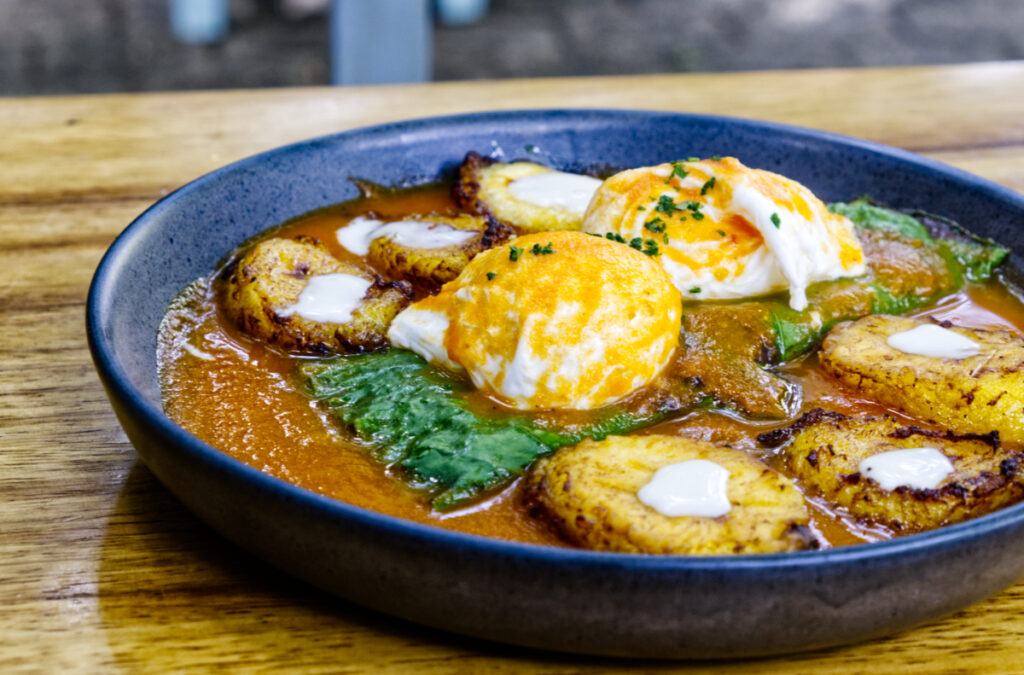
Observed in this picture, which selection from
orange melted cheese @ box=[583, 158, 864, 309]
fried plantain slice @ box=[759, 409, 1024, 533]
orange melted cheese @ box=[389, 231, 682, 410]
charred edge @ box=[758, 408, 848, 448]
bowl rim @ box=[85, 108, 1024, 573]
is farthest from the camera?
orange melted cheese @ box=[583, 158, 864, 309]

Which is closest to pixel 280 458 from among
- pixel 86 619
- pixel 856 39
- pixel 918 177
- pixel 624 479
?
pixel 86 619

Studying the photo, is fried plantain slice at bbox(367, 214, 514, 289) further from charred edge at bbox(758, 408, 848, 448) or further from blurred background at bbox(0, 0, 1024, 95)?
blurred background at bbox(0, 0, 1024, 95)

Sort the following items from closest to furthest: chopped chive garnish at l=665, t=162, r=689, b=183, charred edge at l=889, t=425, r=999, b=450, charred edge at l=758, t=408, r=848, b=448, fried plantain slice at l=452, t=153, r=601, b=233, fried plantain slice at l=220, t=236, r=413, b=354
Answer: charred edge at l=889, t=425, r=999, b=450, charred edge at l=758, t=408, r=848, b=448, fried plantain slice at l=220, t=236, r=413, b=354, chopped chive garnish at l=665, t=162, r=689, b=183, fried plantain slice at l=452, t=153, r=601, b=233

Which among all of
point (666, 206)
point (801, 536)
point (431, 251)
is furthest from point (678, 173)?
point (801, 536)

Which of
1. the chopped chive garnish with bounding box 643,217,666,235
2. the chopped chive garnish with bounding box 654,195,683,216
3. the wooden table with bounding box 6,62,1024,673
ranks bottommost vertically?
the wooden table with bounding box 6,62,1024,673

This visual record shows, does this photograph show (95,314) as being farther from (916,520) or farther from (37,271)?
(916,520)

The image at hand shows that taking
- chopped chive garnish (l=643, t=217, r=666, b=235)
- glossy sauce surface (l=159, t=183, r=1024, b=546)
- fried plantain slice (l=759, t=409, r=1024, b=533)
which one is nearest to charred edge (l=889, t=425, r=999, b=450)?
fried plantain slice (l=759, t=409, r=1024, b=533)

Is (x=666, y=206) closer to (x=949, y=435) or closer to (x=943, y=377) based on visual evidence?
(x=943, y=377)
